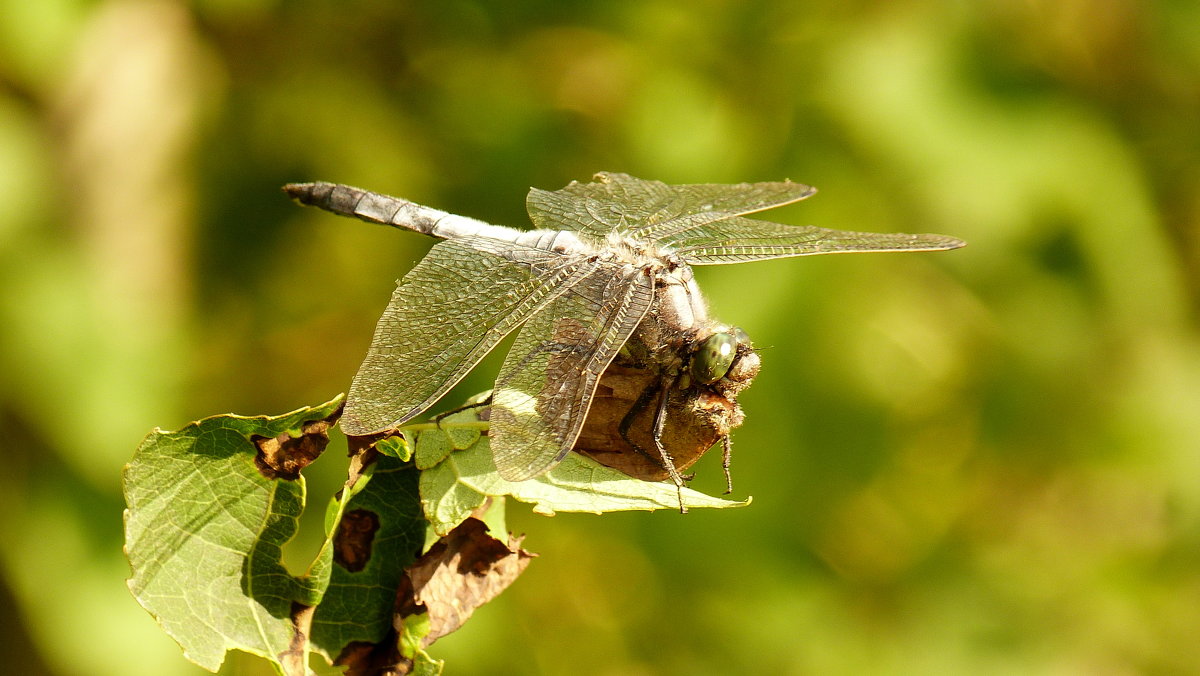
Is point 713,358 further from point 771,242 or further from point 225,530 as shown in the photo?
point 225,530

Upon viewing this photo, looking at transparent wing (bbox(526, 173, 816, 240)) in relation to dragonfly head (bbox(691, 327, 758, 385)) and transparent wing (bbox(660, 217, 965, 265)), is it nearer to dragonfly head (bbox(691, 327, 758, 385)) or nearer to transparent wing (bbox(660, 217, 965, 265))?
transparent wing (bbox(660, 217, 965, 265))

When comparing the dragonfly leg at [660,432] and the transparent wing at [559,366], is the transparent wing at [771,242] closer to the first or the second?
the transparent wing at [559,366]

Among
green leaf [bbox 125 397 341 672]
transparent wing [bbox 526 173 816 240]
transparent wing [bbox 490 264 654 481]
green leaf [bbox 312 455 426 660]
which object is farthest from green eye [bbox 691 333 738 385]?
green leaf [bbox 125 397 341 672]

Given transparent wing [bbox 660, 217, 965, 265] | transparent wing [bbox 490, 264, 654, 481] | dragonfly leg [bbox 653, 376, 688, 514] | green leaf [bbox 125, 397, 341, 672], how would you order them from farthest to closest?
transparent wing [bbox 660, 217, 965, 265] → dragonfly leg [bbox 653, 376, 688, 514] → transparent wing [bbox 490, 264, 654, 481] → green leaf [bbox 125, 397, 341, 672]

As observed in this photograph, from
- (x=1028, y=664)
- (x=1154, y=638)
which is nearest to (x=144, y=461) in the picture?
(x=1028, y=664)

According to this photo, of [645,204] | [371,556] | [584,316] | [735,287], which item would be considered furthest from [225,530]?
[735,287]
